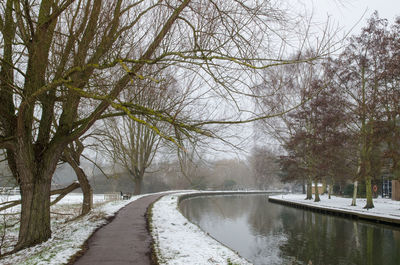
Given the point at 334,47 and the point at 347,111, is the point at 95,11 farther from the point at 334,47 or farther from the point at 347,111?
the point at 347,111

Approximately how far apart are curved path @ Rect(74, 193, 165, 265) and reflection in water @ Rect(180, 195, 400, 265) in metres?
1.92

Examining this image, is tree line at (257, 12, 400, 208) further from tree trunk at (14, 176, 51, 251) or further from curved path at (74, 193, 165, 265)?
tree trunk at (14, 176, 51, 251)

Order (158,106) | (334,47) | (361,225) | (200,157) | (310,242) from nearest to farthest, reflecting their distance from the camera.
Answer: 1. (334,47)
2. (200,157)
3. (158,106)
4. (310,242)
5. (361,225)

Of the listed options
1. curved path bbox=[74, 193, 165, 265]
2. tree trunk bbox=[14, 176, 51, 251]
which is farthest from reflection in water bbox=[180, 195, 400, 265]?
tree trunk bbox=[14, 176, 51, 251]

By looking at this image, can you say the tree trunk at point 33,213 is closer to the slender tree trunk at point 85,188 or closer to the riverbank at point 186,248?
the riverbank at point 186,248

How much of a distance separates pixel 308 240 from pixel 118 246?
7758 millimetres

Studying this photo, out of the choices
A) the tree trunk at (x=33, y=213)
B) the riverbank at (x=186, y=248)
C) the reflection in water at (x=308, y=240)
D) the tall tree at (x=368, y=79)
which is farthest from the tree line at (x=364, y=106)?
the tree trunk at (x=33, y=213)

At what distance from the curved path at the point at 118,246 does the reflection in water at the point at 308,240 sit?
6.29 feet

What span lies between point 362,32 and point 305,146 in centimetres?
1029

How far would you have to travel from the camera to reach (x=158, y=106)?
745 centimetres

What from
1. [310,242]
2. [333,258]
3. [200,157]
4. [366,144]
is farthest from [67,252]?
[366,144]

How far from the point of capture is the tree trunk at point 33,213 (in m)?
7.29

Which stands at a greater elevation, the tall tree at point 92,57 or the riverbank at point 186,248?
the tall tree at point 92,57

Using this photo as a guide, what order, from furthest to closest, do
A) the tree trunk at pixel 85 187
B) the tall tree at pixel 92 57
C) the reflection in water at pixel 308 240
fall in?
the tree trunk at pixel 85 187 < the reflection in water at pixel 308 240 < the tall tree at pixel 92 57
